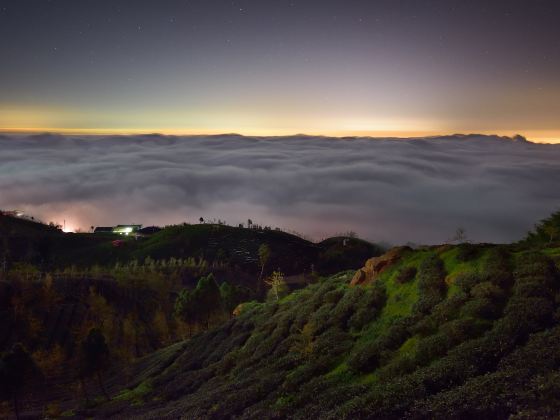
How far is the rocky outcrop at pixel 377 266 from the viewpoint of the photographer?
4888cm

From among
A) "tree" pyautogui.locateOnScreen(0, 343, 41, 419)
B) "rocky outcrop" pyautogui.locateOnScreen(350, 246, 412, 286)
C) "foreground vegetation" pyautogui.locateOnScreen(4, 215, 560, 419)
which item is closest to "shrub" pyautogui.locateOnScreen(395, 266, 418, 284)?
"foreground vegetation" pyautogui.locateOnScreen(4, 215, 560, 419)

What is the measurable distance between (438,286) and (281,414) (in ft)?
58.2

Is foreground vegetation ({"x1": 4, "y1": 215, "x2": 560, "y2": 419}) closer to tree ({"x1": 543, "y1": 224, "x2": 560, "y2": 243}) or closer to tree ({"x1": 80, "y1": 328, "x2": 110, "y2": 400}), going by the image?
tree ({"x1": 80, "y1": 328, "x2": 110, "y2": 400})

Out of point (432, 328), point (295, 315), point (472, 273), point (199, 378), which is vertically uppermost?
point (472, 273)

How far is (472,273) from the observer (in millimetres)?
36312

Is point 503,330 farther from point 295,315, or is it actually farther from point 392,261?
point 295,315

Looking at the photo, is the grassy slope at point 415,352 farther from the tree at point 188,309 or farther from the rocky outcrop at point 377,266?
the tree at point 188,309

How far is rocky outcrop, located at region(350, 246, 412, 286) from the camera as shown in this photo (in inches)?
1924

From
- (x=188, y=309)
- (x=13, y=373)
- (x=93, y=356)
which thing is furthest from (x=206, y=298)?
(x=13, y=373)

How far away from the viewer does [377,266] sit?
49438mm

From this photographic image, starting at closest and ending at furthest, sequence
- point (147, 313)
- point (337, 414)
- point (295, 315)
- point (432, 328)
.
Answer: point (337, 414) < point (432, 328) < point (295, 315) < point (147, 313)

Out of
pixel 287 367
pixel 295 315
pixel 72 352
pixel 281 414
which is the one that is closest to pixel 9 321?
pixel 72 352

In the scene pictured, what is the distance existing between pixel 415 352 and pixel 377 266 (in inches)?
810

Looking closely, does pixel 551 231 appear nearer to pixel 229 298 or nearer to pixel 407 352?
pixel 407 352
